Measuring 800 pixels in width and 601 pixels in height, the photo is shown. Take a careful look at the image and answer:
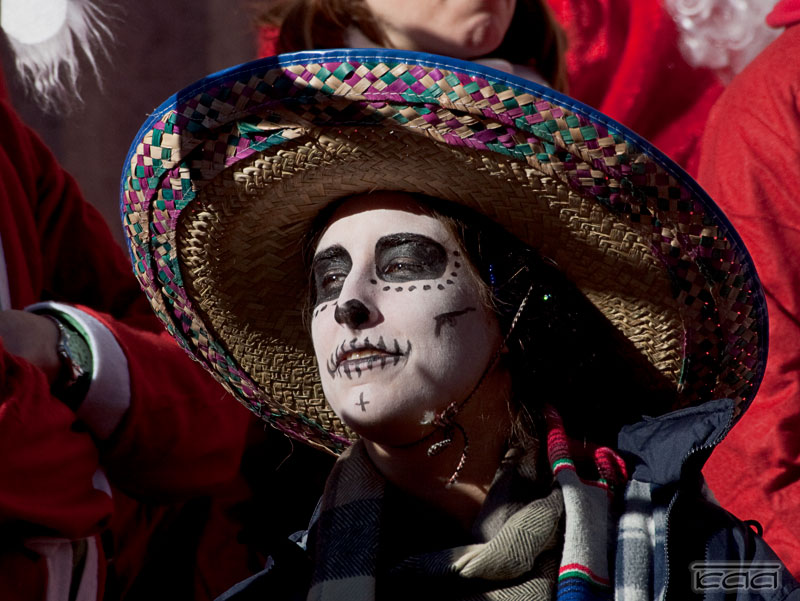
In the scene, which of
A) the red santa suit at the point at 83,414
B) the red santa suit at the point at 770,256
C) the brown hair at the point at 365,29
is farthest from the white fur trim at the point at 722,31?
the red santa suit at the point at 83,414

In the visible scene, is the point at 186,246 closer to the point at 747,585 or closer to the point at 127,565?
the point at 127,565

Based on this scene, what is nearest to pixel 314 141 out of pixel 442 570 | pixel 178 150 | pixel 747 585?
pixel 178 150

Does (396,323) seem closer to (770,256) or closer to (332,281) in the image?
(332,281)

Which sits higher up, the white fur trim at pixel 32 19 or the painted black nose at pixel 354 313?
the white fur trim at pixel 32 19

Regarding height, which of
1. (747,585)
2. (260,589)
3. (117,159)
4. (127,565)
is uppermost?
(117,159)

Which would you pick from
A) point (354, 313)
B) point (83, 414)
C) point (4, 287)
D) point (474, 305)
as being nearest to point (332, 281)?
point (354, 313)

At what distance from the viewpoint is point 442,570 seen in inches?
66.9

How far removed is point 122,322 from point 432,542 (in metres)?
0.78

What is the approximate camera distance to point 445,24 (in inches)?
108

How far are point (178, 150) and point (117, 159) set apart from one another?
1427mm

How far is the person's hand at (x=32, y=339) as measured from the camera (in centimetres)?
182

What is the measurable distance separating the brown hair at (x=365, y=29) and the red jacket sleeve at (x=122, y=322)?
30.7 inches

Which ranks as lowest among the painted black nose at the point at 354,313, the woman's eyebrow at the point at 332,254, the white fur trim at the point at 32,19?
the painted black nose at the point at 354,313

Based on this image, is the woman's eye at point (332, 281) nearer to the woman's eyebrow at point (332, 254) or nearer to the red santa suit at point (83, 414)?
the woman's eyebrow at point (332, 254)
